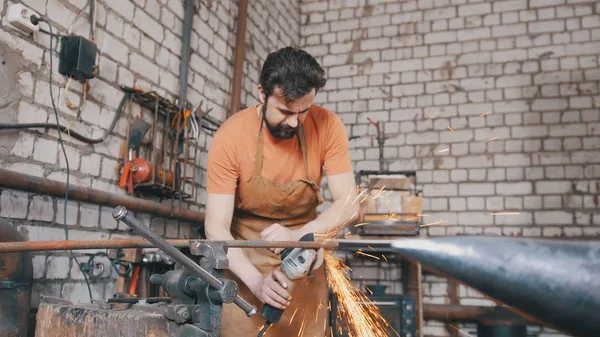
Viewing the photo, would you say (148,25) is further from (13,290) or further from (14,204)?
(13,290)

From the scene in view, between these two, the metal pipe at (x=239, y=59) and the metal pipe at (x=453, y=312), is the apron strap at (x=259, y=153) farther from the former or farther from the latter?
the metal pipe at (x=453, y=312)

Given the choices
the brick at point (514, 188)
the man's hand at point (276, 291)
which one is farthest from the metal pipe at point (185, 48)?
the brick at point (514, 188)

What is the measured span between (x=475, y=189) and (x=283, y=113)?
400cm

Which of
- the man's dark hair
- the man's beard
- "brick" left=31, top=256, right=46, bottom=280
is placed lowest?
"brick" left=31, top=256, right=46, bottom=280

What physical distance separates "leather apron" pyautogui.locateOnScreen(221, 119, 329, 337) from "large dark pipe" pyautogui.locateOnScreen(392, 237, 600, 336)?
7.22 feet

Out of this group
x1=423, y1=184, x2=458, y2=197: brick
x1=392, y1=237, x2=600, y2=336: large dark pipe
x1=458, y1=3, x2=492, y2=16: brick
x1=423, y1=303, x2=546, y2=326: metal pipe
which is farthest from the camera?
x1=458, y1=3, x2=492, y2=16: brick

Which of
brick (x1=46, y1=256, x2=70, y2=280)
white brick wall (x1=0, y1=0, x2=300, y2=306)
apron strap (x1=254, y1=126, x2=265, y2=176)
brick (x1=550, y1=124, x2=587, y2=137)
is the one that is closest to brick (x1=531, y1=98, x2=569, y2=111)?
brick (x1=550, y1=124, x2=587, y2=137)

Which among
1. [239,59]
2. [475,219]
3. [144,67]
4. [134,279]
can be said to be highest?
[239,59]

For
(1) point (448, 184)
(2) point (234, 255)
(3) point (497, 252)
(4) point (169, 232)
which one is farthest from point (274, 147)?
(1) point (448, 184)

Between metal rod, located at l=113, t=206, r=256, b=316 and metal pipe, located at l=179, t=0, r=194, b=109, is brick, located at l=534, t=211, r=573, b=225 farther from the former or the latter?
metal rod, located at l=113, t=206, r=256, b=316

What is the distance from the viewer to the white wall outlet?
255cm

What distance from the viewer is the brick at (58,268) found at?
2.81 m

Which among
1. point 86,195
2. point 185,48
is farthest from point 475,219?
point 86,195

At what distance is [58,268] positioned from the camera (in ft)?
9.39
